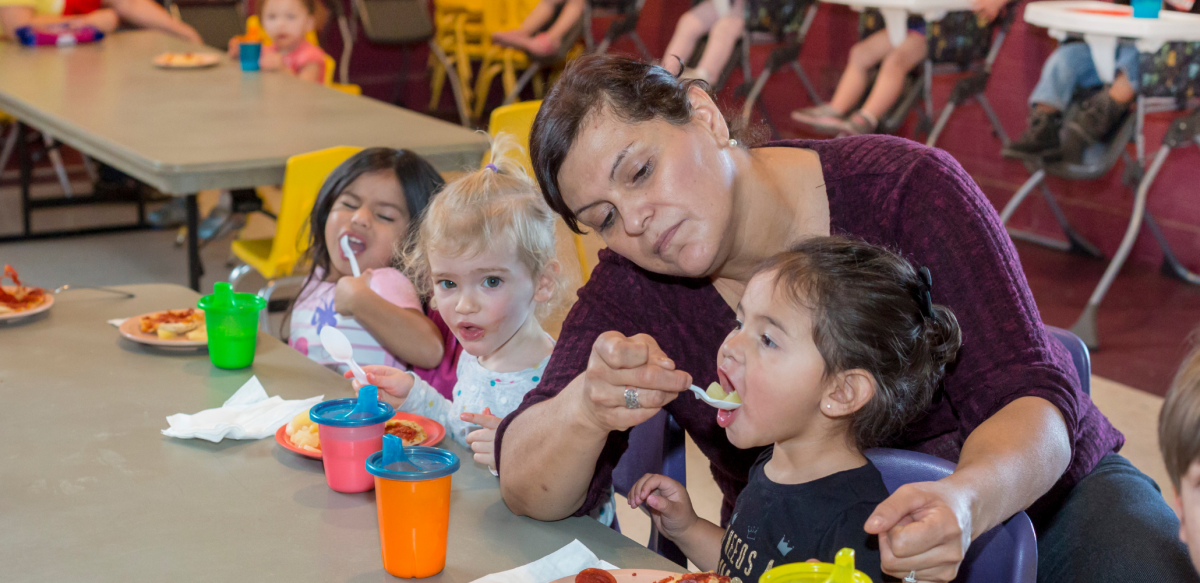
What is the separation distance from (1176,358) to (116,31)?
466cm

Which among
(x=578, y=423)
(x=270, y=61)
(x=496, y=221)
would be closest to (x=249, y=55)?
(x=270, y=61)

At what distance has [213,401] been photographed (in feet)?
4.83

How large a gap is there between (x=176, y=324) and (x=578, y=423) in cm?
86

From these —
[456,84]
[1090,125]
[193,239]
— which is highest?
[1090,125]

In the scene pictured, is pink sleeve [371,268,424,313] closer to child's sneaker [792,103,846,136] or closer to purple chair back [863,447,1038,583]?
purple chair back [863,447,1038,583]

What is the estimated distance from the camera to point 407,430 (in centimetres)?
136

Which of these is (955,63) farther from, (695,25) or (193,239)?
(193,239)

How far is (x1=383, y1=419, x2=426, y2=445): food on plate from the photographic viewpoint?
134cm

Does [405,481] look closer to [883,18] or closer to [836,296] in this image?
[836,296]

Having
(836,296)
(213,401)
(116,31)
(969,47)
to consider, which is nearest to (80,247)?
(116,31)

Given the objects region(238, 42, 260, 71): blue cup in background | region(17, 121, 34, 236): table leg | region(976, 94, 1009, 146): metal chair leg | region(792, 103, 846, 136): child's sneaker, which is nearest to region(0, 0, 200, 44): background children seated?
region(17, 121, 34, 236): table leg

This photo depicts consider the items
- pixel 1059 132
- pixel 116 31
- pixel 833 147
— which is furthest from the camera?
pixel 116 31

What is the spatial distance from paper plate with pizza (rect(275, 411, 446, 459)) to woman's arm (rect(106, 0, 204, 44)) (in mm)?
4123

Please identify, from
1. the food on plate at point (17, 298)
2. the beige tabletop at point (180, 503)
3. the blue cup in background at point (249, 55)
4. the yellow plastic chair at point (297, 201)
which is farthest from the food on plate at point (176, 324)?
the blue cup in background at point (249, 55)
